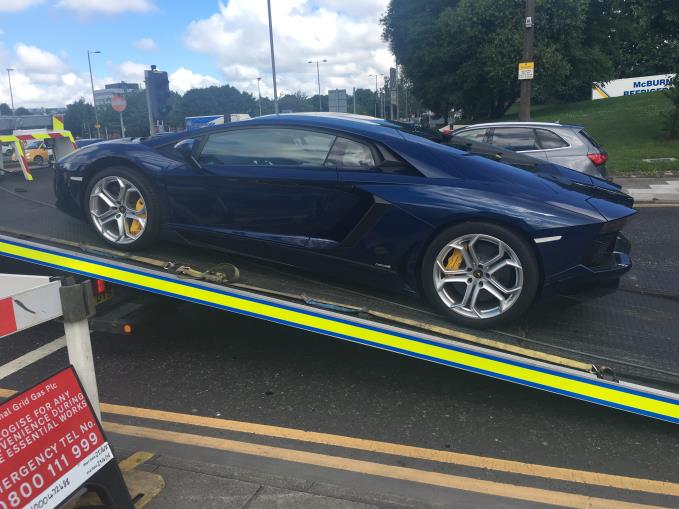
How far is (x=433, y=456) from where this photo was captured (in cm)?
300

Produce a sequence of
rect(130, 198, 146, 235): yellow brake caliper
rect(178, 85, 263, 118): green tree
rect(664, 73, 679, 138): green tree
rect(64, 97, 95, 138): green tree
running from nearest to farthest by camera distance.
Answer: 1. rect(130, 198, 146, 235): yellow brake caliper
2. rect(664, 73, 679, 138): green tree
3. rect(64, 97, 95, 138): green tree
4. rect(178, 85, 263, 118): green tree

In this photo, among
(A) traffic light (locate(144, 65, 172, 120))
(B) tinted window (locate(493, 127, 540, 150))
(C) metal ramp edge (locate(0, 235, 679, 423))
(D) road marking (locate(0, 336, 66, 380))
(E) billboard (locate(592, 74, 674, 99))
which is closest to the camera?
(C) metal ramp edge (locate(0, 235, 679, 423))

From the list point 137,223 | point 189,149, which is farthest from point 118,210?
point 189,149

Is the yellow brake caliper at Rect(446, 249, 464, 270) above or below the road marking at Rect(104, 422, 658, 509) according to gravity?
above

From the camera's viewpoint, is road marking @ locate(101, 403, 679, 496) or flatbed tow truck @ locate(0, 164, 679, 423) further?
flatbed tow truck @ locate(0, 164, 679, 423)

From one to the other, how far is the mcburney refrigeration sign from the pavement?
33.6 feet

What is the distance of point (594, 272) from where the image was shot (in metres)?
3.44

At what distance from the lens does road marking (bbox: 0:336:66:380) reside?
4.12 m

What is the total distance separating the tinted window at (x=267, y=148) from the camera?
386cm

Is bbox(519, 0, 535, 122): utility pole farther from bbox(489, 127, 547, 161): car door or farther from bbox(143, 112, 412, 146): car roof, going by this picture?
bbox(143, 112, 412, 146): car roof

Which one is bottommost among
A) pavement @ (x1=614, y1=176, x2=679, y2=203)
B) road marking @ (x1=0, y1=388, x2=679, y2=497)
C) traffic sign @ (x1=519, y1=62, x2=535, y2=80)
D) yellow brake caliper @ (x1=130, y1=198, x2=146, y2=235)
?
road marking @ (x1=0, y1=388, x2=679, y2=497)

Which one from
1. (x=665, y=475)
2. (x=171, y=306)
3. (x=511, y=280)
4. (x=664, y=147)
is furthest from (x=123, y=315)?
(x=664, y=147)

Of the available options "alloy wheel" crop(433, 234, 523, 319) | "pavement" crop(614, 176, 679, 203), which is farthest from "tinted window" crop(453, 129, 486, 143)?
"alloy wheel" crop(433, 234, 523, 319)

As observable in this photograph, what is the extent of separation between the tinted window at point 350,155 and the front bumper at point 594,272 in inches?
53.7
